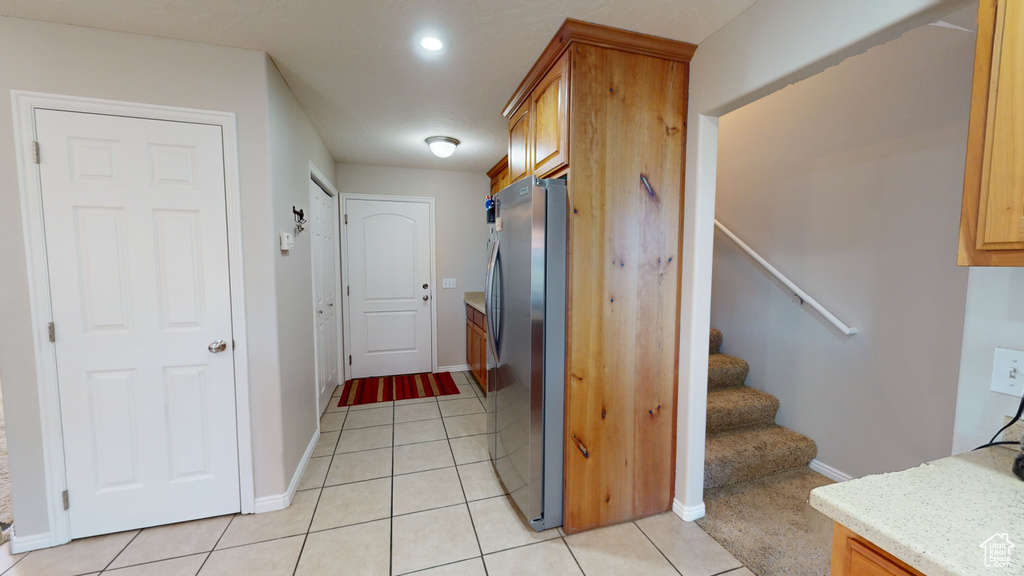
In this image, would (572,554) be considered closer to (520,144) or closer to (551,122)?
(551,122)

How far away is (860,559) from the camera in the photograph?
742mm

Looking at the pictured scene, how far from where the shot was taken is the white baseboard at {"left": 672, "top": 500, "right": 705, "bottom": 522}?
72.9 inches

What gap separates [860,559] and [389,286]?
13.0 ft

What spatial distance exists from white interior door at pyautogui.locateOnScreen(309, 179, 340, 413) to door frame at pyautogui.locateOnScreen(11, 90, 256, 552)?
92cm

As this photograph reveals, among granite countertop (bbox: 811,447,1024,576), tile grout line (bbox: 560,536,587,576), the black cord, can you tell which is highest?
the black cord

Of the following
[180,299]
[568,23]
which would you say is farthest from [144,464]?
[568,23]

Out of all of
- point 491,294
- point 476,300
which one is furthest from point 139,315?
point 476,300

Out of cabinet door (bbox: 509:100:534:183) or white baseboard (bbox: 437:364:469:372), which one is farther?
white baseboard (bbox: 437:364:469:372)

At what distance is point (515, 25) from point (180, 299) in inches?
80.6

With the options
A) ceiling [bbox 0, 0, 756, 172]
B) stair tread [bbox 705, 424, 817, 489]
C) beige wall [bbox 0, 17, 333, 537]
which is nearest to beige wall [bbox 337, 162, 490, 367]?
ceiling [bbox 0, 0, 756, 172]

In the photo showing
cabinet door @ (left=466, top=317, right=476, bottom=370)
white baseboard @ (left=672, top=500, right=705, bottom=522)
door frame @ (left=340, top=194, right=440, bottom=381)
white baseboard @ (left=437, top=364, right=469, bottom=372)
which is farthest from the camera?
white baseboard @ (left=437, top=364, right=469, bottom=372)

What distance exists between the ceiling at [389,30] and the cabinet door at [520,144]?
161mm

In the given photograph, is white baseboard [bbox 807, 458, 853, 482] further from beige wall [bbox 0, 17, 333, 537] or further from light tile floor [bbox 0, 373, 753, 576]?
beige wall [bbox 0, 17, 333, 537]

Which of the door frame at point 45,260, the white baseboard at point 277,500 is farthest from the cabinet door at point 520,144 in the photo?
the white baseboard at point 277,500
